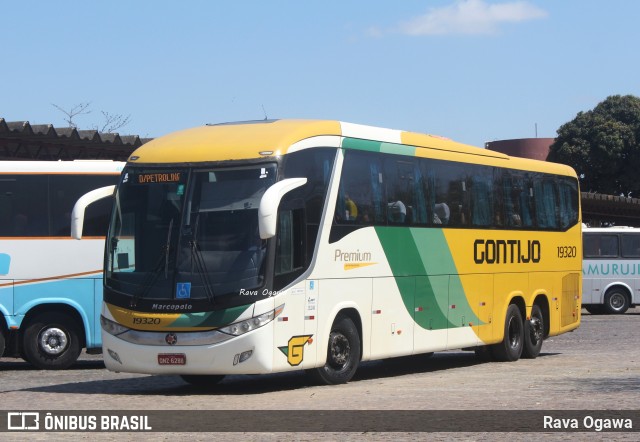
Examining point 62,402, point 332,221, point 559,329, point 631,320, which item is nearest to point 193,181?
point 332,221

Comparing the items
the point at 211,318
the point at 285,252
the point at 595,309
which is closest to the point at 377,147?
the point at 285,252

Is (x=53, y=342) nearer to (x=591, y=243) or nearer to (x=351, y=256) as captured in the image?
(x=351, y=256)

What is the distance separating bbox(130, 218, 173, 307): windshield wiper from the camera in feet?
49.0

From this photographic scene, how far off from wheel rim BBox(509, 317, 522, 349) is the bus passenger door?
403cm

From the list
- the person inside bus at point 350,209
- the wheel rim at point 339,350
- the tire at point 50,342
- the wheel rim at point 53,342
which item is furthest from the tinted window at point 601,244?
the wheel rim at point 339,350

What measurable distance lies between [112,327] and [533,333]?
9611 millimetres

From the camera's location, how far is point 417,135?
18969 millimetres

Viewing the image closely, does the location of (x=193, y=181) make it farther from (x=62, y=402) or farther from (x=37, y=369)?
(x=37, y=369)

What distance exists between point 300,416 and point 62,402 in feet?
10.2

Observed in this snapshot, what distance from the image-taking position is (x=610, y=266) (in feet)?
136

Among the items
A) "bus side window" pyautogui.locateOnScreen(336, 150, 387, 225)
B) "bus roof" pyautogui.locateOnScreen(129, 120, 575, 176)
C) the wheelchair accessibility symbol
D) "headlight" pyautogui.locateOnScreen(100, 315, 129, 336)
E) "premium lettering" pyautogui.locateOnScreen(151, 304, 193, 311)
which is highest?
"bus roof" pyautogui.locateOnScreen(129, 120, 575, 176)

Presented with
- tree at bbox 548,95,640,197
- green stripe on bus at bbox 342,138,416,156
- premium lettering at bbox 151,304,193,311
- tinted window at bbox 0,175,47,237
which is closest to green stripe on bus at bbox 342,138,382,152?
green stripe on bus at bbox 342,138,416,156

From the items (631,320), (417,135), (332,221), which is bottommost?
(631,320)

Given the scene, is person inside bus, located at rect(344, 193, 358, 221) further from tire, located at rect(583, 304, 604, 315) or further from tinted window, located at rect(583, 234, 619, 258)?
tire, located at rect(583, 304, 604, 315)
